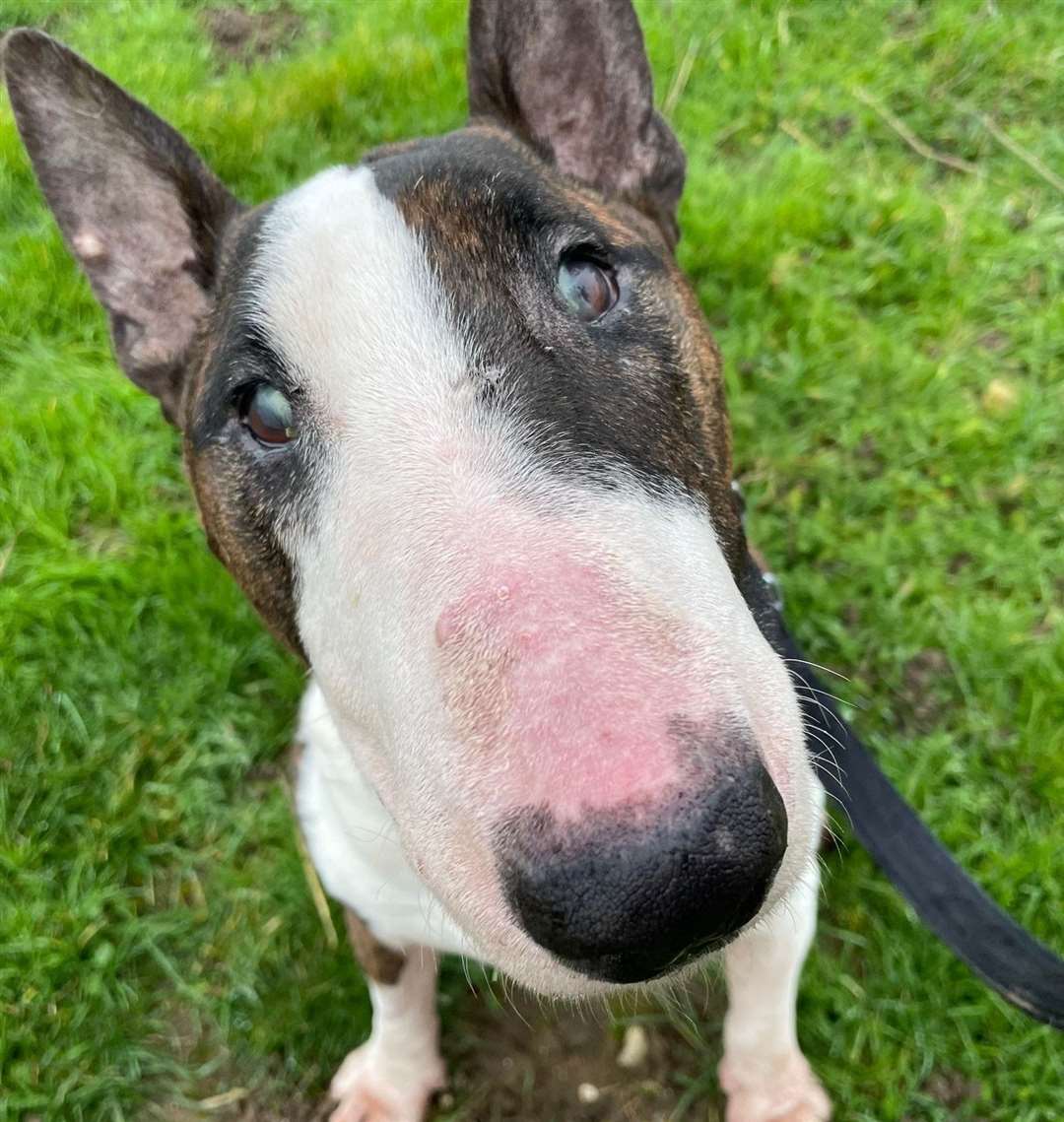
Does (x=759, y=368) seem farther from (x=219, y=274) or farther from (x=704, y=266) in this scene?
(x=219, y=274)

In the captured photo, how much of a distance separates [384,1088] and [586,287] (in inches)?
78.6

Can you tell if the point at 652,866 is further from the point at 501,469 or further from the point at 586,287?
the point at 586,287

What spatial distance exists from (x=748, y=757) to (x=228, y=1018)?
2260 millimetres

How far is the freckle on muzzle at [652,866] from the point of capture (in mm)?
1042

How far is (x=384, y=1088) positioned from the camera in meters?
2.50

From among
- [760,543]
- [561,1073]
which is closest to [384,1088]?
[561,1073]

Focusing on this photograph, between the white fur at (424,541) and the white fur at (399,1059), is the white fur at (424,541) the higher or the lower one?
the higher one

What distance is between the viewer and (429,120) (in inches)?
164

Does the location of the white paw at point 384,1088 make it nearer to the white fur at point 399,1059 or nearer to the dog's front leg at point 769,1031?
the white fur at point 399,1059

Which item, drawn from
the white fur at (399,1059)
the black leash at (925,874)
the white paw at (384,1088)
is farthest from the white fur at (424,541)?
the white paw at (384,1088)

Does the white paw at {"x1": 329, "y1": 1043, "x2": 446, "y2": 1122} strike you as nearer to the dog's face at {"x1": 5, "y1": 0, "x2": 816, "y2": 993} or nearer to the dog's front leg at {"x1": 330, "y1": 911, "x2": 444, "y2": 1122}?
the dog's front leg at {"x1": 330, "y1": 911, "x2": 444, "y2": 1122}

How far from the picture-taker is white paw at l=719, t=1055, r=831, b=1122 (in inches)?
94.4

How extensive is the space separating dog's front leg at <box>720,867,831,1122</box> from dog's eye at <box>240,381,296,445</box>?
1.34 m

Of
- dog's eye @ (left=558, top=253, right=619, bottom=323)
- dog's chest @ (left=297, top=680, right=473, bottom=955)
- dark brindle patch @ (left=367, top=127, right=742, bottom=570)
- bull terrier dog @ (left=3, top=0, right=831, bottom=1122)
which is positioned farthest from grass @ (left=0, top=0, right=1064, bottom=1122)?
dog's eye @ (left=558, top=253, right=619, bottom=323)
